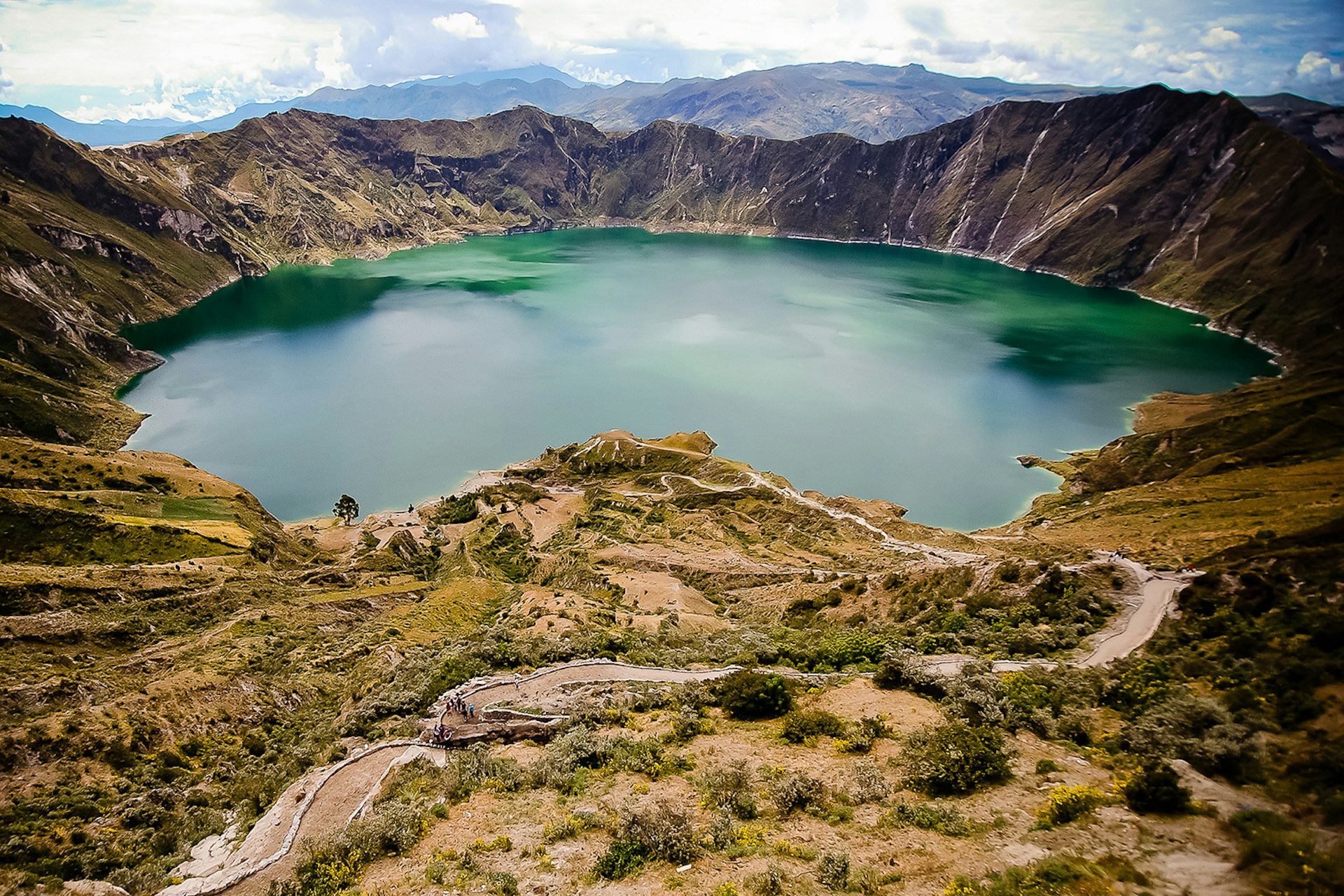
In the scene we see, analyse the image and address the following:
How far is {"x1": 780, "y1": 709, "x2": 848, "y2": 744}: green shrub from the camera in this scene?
59.0 feet

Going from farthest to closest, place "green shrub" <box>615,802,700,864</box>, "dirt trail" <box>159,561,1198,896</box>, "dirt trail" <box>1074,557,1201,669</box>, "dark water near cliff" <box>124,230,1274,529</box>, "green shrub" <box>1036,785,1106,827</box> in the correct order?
"dark water near cliff" <box>124,230,1274,529</box>, "dirt trail" <box>1074,557,1201,669</box>, "dirt trail" <box>159,561,1198,896</box>, "green shrub" <box>615,802,700,864</box>, "green shrub" <box>1036,785,1106,827</box>

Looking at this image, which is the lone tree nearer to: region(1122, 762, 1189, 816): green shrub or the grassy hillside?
the grassy hillside

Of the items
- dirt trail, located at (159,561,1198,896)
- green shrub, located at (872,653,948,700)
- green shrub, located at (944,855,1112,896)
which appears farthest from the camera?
green shrub, located at (872,653,948,700)

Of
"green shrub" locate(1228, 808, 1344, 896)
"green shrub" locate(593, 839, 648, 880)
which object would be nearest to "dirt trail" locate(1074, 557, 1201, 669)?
"green shrub" locate(1228, 808, 1344, 896)

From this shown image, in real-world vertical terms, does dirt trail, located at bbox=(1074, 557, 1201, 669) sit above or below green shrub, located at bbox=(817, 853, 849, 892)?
below

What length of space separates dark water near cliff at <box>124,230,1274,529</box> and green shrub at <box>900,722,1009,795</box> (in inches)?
2439

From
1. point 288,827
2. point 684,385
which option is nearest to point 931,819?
point 288,827

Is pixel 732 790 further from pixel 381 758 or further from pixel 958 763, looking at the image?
pixel 381 758

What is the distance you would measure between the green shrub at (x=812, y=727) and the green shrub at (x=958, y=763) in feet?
8.77

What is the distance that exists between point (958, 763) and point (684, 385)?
102 meters

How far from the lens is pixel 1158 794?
11.2 meters

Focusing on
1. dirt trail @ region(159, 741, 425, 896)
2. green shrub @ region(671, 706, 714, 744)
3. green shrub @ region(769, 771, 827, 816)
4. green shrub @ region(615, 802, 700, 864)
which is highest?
green shrub @ region(769, 771, 827, 816)

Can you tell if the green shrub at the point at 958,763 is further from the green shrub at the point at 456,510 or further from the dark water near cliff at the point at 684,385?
the green shrub at the point at 456,510

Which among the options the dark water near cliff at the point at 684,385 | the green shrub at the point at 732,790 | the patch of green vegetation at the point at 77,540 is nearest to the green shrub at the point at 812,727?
the green shrub at the point at 732,790
